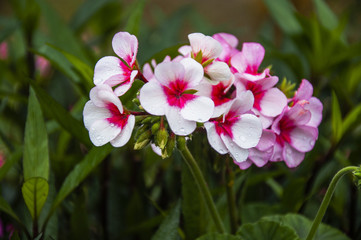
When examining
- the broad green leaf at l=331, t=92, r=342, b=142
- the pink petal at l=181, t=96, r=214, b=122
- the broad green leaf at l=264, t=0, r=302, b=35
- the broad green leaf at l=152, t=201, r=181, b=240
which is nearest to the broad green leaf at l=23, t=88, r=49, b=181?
the broad green leaf at l=152, t=201, r=181, b=240

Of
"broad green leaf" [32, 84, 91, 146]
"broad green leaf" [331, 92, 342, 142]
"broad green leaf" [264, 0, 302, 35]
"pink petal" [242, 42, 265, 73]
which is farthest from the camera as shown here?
"broad green leaf" [264, 0, 302, 35]

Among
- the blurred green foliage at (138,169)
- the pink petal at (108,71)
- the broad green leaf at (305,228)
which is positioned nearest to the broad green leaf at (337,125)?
the blurred green foliage at (138,169)

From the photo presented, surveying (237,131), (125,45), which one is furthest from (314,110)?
(125,45)

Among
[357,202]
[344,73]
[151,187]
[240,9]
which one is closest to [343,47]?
[344,73]

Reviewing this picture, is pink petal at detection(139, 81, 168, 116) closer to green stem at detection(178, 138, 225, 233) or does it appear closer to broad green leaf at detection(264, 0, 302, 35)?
green stem at detection(178, 138, 225, 233)

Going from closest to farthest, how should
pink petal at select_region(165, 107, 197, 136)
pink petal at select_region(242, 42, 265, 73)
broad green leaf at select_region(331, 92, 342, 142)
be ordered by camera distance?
pink petal at select_region(165, 107, 197, 136) → pink petal at select_region(242, 42, 265, 73) → broad green leaf at select_region(331, 92, 342, 142)

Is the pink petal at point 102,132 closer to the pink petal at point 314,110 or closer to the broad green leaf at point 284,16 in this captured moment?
the pink petal at point 314,110

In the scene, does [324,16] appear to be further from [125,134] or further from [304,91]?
[125,134]
